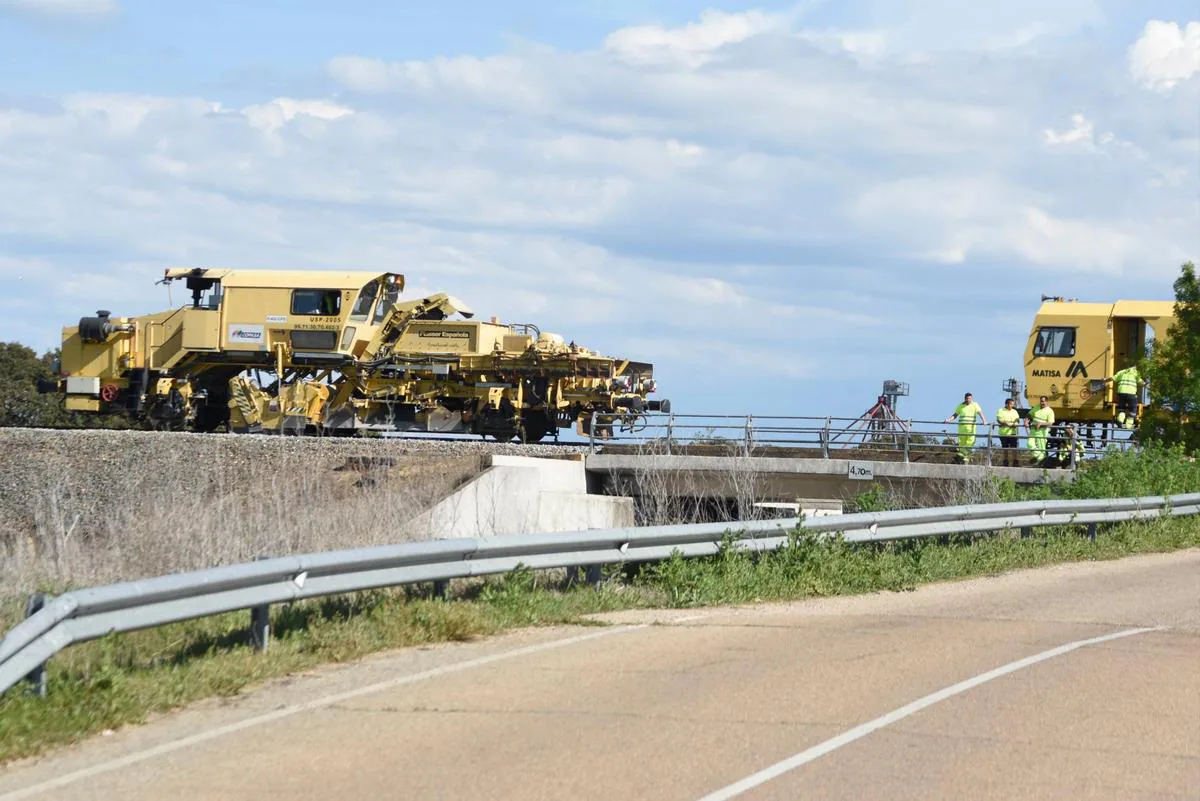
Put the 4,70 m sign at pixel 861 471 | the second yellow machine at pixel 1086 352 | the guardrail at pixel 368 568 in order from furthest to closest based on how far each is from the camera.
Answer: the second yellow machine at pixel 1086 352 → the 4,70 m sign at pixel 861 471 → the guardrail at pixel 368 568

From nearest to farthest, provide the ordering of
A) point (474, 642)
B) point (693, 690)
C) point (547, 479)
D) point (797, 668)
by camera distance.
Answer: point (693, 690)
point (797, 668)
point (474, 642)
point (547, 479)

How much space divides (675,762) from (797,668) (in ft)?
8.67

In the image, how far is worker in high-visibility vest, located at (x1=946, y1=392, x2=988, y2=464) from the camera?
27.4 metres

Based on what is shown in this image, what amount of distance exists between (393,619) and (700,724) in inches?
125

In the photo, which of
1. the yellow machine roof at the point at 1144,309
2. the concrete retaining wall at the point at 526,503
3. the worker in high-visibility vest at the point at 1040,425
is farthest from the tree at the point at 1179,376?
the concrete retaining wall at the point at 526,503

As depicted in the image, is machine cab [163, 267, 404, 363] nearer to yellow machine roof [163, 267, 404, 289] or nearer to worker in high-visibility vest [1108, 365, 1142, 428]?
yellow machine roof [163, 267, 404, 289]

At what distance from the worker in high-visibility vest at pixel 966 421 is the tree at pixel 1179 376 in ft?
10.3

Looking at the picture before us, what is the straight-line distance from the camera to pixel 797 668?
30.1 feet

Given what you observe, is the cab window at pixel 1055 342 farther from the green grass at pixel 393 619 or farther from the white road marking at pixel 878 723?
the white road marking at pixel 878 723

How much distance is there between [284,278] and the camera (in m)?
31.6

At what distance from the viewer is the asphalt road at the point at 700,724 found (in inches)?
252

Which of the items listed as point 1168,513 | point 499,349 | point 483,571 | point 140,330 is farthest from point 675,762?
point 140,330

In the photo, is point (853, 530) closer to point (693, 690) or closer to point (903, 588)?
point (903, 588)

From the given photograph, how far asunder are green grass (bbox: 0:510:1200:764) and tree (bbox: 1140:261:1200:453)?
11.4m
